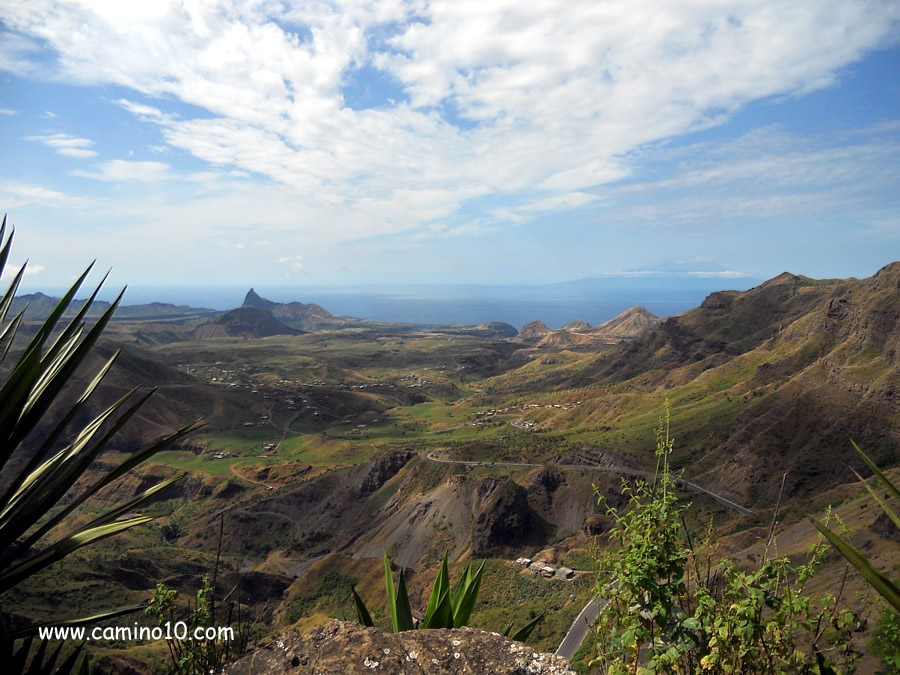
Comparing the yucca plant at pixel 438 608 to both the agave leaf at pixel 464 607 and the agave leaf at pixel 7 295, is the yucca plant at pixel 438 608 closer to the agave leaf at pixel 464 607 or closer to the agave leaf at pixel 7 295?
the agave leaf at pixel 464 607

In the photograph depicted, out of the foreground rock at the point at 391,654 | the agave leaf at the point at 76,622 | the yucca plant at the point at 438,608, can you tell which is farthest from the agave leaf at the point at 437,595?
the agave leaf at the point at 76,622

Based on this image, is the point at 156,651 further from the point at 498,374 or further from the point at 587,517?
the point at 498,374

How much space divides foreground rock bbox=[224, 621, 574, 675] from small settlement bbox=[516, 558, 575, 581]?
1314 inches

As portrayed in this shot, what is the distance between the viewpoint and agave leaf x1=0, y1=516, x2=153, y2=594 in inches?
107

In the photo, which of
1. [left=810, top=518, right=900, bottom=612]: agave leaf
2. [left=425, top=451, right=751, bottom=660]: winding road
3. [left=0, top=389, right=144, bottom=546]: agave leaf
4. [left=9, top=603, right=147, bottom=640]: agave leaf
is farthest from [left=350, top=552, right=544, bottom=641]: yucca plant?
[left=810, top=518, right=900, bottom=612]: agave leaf

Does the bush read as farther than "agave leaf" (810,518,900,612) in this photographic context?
Yes

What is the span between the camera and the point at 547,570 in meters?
34.5

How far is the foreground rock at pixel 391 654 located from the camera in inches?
121

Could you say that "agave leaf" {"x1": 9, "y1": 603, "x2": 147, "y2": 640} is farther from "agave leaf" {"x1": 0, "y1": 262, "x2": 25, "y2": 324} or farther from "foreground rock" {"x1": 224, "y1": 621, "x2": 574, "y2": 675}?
"agave leaf" {"x1": 0, "y1": 262, "x2": 25, "y2": 324}

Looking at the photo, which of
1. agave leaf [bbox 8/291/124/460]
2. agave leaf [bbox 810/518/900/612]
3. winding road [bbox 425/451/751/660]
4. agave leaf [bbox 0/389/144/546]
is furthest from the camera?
winding road [bbox 425/451/751/660]

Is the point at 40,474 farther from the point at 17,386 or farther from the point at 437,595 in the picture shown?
the point at 437,595

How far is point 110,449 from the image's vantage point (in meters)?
80.1

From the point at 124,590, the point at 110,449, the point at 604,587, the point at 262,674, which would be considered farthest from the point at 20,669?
the point at 110,449

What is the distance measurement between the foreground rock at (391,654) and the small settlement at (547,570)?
33.4 m
